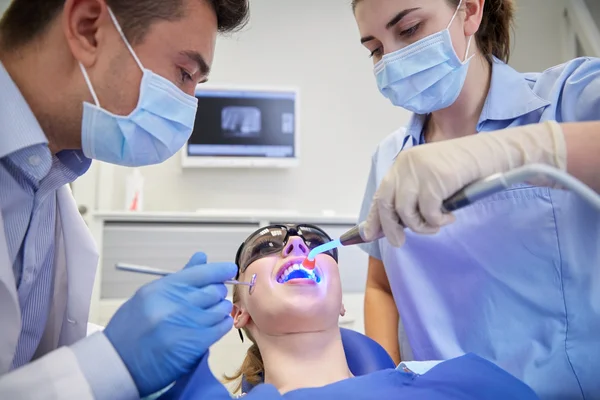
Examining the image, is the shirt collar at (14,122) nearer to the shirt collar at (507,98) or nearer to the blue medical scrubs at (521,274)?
the blue medical scrubs at (521,274)

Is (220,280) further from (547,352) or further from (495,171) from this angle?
(547,352)

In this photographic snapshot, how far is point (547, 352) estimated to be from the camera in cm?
122

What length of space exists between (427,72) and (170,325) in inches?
36.9

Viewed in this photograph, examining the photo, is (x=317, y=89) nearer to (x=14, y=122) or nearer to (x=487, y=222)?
(x=487, y=222)

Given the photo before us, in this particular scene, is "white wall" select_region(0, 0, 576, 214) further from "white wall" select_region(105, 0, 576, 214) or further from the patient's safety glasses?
Answer: the patient's safety glasses

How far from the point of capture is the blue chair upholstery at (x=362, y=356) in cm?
136

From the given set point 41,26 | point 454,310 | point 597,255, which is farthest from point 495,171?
point 41,26

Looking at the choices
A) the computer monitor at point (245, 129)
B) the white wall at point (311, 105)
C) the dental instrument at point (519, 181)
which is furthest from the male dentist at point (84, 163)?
the white wall at point (311, 105)

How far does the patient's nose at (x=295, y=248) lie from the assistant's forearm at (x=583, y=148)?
0.69 metres

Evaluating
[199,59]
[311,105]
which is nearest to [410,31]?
[199,59]

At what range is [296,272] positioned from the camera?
1350 mm

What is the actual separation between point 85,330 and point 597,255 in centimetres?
130

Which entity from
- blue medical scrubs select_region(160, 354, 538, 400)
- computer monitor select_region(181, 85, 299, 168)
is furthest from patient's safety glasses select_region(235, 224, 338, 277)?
computer monitor select_region(181, 85, 299, 168)

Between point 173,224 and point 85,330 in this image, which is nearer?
point 85,330
